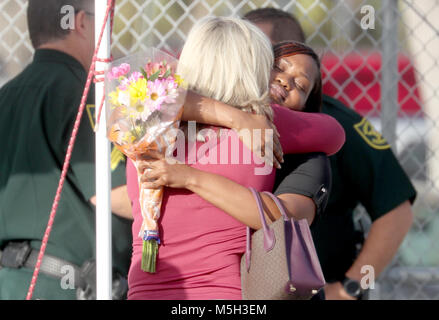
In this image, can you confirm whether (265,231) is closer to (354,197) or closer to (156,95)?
(156,95)

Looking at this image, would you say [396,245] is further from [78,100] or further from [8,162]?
[8,162]

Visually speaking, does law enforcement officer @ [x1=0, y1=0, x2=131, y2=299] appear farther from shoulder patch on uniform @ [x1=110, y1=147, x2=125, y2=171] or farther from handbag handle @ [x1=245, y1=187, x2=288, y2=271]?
handbag handle @ [x1=245, y1=187, x2=288, y2=271]

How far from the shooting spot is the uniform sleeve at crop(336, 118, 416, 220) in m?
2.85

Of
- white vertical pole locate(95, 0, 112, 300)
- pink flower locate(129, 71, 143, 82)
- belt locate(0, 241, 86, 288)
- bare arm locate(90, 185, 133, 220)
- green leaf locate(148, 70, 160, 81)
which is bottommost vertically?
belt locate(0, 241, 86, 288)

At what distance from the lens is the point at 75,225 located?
109 inches

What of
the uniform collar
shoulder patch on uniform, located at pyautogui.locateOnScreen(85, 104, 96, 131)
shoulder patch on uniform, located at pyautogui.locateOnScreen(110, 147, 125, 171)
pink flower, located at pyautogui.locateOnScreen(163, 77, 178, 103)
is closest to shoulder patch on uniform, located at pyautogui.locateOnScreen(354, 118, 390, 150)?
shoulder patch on uniform, located at pyautogui.locateOnScreen(110, 147, 125, 171)

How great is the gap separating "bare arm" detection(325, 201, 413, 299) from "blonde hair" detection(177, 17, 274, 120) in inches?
54.1

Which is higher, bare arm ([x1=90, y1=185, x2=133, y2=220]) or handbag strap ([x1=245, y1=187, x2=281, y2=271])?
handbag strap ([x1=245, y1=187, x2=281, y2=271])

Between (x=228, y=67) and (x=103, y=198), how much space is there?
0.53 m

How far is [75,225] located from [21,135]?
0.42m

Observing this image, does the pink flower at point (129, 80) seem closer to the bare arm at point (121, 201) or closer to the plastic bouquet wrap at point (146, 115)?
the plastic bouquet wrap at point (146, 115)

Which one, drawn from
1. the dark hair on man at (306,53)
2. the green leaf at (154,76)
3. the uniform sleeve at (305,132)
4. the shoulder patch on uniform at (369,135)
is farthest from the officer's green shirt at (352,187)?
the green leaf at (154,76)

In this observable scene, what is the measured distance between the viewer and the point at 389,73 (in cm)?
348
